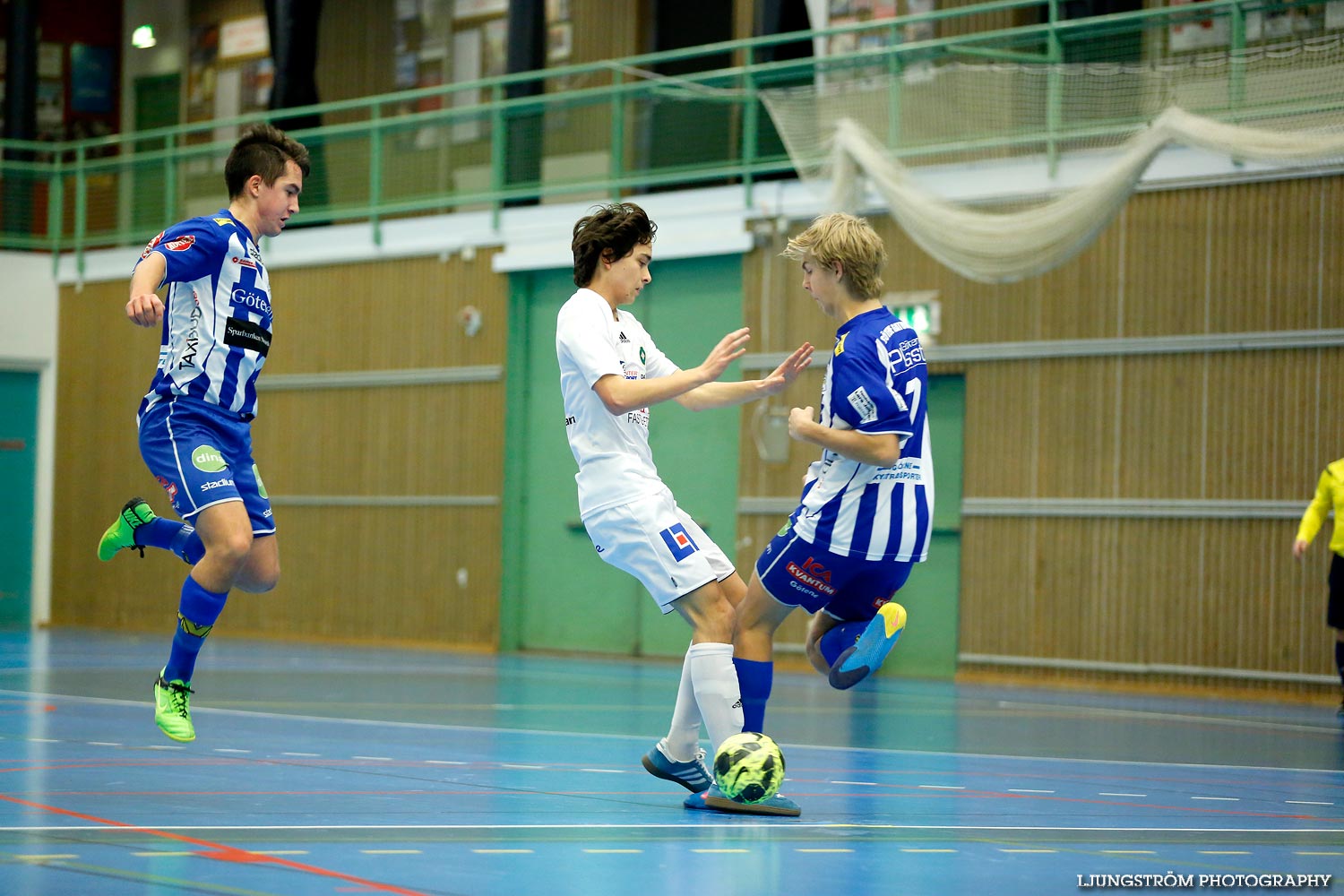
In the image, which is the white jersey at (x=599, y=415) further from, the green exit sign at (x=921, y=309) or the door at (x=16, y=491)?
the door at (x=16, y=491)

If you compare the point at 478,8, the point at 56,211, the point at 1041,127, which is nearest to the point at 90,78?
the point at 56,211

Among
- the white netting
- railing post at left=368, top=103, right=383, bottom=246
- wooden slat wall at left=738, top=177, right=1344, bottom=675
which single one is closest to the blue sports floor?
wooden slat wall at left=738, top=177, right=1344, bottom=675

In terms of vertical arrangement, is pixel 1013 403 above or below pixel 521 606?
above

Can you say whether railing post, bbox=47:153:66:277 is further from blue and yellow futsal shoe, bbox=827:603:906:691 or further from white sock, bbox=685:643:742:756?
blue and yellow futsal shoe, bbox=827:603:906:691

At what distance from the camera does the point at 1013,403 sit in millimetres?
14078

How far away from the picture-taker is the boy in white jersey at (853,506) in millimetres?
5113

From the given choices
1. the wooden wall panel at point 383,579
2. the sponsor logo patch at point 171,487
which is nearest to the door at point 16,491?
the wooden wall panel at point 383,579

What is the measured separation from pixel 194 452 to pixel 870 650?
2.54 m

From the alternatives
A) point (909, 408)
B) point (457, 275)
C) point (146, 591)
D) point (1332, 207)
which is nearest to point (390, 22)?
point (457, 275)

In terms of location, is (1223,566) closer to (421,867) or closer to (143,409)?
(143,409)

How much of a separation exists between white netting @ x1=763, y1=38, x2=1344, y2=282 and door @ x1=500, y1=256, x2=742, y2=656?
9.16 ft

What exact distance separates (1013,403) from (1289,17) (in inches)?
157

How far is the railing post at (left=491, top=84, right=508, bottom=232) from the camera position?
1716 cm

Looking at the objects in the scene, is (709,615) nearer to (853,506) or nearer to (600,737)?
(853,506)
